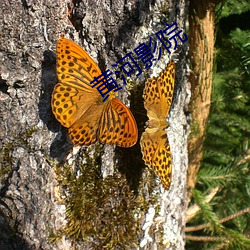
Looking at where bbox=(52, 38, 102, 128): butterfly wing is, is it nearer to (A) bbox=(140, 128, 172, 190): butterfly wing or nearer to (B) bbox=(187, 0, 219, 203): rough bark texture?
(A) bbox=(140, 128, 172, 190): butterfly wing

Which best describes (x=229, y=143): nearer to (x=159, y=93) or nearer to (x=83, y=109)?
(x=159, y=93)

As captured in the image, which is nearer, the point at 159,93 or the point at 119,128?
the point at 119,128

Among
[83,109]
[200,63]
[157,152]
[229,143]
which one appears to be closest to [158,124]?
[157,152]

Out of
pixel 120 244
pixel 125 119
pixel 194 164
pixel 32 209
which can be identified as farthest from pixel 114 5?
pixel 194 164

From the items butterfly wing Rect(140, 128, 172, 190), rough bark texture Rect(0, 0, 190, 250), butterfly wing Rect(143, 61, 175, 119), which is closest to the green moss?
rough bark texture Rect(0, 0, 190, 250)

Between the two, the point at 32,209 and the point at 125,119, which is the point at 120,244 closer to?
the point at 32,209

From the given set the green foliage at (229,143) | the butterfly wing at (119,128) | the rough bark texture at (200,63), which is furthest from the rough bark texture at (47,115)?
the green foliage at (229,143)
